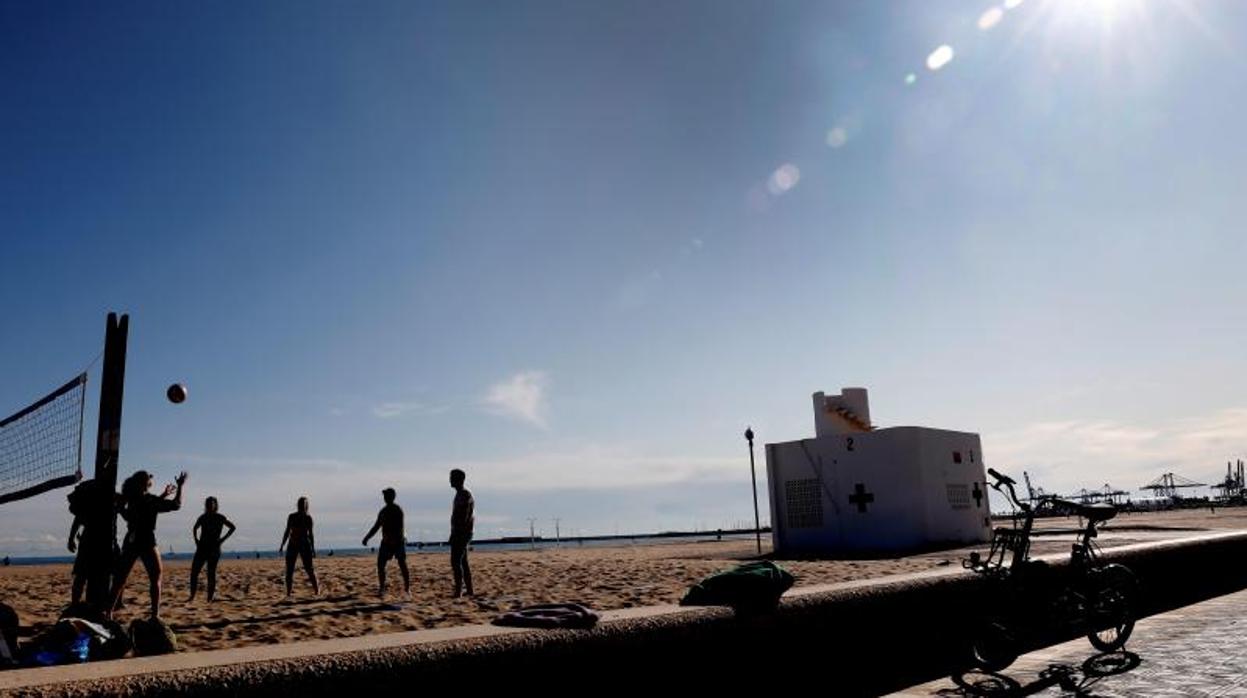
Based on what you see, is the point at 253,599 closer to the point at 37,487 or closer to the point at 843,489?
the point at 37,487

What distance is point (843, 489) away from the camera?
22.5 m

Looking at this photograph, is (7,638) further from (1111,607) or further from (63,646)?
(1111,607)

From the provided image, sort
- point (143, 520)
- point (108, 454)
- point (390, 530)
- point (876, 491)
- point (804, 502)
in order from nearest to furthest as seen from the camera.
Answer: point (108, 454)
point (143, 520)
point (390, 530)
point (876, 491)
point (804, 502)

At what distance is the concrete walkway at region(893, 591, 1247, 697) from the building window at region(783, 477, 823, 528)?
15445 millimetres

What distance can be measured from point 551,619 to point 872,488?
1968 cm

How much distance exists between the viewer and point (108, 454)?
834 cm

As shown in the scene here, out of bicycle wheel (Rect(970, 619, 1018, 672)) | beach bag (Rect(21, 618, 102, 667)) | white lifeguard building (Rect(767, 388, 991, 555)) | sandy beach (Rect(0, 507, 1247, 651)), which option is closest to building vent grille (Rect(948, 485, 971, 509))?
white lifeguard building (Rect(767, 388, 991, 555))

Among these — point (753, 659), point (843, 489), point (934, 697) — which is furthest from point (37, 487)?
point (843, 489)

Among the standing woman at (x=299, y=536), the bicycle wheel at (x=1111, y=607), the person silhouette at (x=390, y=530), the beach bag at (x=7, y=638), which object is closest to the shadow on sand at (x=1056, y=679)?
the bicycle wheel at (x=1111, y=607)

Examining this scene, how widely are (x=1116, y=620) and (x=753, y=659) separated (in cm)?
390

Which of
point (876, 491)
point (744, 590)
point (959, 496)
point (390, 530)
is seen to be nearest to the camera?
point (744, 590)

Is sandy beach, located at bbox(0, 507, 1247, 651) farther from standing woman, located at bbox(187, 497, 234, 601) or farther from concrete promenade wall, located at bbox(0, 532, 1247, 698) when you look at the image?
concrete promenade wall, located at bbox(0, 532, 1247, 698)

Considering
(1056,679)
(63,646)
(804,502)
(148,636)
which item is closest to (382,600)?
(148,636)

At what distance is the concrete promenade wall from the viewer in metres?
2.74
